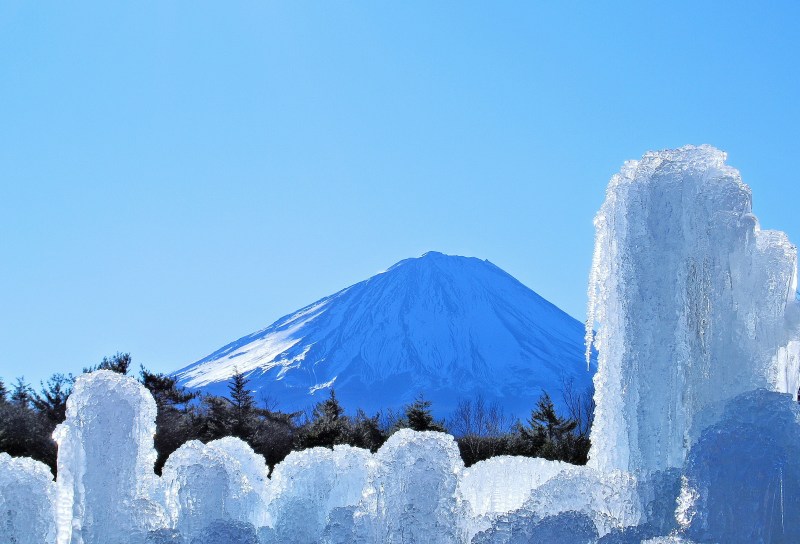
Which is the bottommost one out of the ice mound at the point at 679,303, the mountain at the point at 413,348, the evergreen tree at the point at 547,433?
the ice mound at the point at 679,303

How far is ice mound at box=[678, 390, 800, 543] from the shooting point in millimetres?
5109

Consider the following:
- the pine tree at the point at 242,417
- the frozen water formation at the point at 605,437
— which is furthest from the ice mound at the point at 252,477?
the pine tree at the point at 242,417

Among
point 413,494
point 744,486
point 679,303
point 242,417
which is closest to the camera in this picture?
point 744,486

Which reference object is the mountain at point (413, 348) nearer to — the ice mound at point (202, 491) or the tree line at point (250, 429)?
the tree line at point (250, 429)

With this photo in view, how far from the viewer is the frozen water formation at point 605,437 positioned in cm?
588

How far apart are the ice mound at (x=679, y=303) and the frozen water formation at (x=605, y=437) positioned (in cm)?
1

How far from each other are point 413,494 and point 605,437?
2.01m

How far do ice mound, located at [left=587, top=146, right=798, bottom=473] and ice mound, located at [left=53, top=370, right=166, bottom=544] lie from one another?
3781mm

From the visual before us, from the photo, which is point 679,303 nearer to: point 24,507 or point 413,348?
point 24,507

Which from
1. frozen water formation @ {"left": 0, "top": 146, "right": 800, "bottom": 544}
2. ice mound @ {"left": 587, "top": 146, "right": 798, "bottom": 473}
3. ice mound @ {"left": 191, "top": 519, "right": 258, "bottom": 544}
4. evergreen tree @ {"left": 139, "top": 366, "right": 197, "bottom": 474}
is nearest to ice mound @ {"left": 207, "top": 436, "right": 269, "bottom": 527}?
frozen water formation @ {"left": 0, "top": 146, "right": 800, "bottom": 544}

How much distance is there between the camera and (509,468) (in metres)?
7.89

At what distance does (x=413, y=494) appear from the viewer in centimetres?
594

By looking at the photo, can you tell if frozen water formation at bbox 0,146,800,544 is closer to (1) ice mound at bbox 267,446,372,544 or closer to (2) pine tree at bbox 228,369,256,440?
(1) ice mound at bbox 267,446,372,544

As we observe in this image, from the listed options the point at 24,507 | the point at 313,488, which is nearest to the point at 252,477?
the point at 313,488
